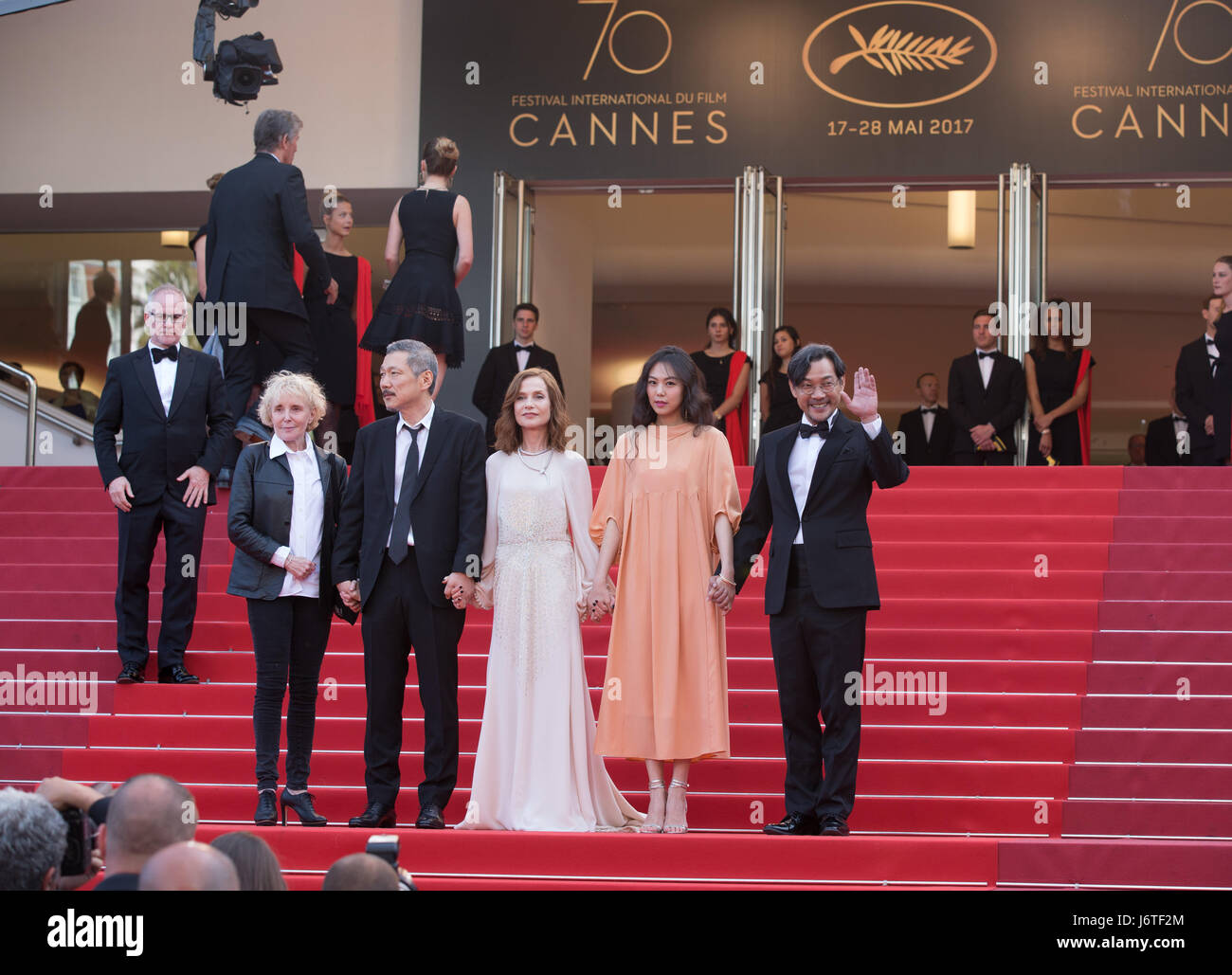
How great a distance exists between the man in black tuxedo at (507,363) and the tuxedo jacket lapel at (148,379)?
366cm

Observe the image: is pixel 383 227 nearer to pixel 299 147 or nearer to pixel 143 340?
pixel 299 147

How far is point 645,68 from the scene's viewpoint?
42.1ft

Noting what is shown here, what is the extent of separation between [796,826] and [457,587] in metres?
1.42

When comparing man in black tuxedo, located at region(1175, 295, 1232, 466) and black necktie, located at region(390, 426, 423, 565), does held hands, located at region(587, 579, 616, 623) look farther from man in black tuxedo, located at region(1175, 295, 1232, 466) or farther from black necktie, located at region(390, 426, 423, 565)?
man in black tuxedo, located at region(1175, 295, 1232, 466)

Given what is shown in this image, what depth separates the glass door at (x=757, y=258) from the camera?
40.8 ft

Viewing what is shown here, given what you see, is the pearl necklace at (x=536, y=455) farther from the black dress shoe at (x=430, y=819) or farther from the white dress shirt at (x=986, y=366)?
the white dress shirt at (x=986, y=366)

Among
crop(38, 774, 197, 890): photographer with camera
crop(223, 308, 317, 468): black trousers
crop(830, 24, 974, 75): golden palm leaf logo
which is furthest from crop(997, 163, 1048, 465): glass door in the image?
crop(38, 774, 197, 890): photographer with camera

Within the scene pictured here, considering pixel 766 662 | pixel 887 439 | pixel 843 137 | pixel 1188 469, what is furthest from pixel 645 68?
pixel 887 439

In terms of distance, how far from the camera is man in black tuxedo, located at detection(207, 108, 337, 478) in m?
7.71

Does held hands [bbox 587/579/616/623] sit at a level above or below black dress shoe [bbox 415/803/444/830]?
above

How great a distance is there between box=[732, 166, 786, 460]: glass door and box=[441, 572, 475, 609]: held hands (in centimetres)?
694

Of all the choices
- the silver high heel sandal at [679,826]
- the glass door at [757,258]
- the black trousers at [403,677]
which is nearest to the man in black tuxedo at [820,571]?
the silver high heel sandal at [679,826]

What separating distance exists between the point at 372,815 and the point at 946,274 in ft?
43.4

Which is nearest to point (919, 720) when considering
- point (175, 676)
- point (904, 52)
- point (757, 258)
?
point (175, 676)
